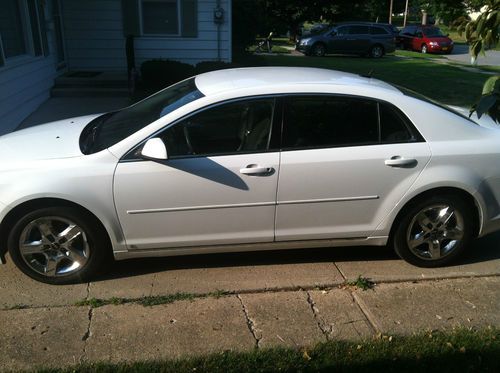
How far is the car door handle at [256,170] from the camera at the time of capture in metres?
3.57

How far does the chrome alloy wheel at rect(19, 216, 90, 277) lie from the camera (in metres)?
3.54

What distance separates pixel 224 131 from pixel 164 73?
764cm

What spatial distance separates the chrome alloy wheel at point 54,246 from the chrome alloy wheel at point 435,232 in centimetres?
250

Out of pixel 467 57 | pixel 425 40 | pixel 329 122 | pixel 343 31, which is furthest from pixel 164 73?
pixel 425 40

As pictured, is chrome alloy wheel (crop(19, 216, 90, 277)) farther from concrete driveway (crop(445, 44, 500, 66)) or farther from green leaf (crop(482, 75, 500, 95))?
concrete driveway (crop(445, 44, 500, 66))

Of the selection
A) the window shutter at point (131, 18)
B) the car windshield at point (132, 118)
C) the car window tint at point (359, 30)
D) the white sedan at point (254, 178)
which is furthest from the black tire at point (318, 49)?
the white sedan at point (254, 178)

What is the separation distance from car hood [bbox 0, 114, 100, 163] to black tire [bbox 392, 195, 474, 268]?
2515mm

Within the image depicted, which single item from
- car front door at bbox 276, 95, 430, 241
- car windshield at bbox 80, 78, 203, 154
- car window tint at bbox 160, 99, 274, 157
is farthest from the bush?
car front door at bbox 276, 95, 430, 241

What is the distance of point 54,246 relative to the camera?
3.60m

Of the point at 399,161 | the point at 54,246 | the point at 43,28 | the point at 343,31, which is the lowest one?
the point at 54,246

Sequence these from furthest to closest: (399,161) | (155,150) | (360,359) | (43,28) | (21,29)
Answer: (43,28) < (21,29) < (399,161) < (155,150) < (360,359)

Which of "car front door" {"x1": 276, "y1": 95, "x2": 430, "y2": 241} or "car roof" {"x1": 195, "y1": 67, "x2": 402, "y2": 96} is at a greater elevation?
"car roof" {"x1": 195, "y1": 67, "x2": 402, "y2": 96}

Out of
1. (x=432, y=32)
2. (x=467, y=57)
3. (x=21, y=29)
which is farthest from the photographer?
(x=432, y=32)

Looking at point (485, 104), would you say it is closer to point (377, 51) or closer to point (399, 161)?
point (399, 161)
